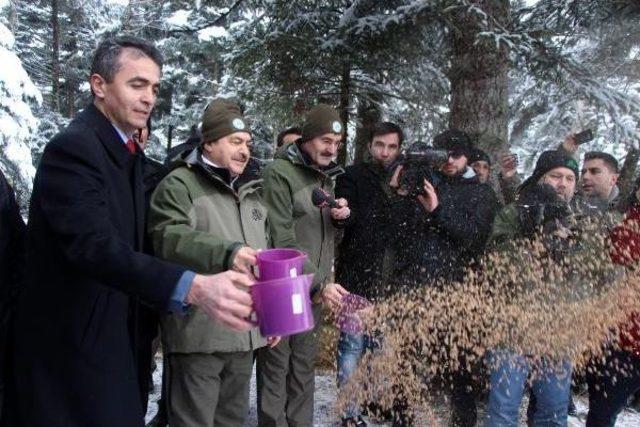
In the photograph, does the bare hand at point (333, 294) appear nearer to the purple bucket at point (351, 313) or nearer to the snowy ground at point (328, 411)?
the purple bucket at point (351, 313)

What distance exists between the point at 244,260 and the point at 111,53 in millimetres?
955

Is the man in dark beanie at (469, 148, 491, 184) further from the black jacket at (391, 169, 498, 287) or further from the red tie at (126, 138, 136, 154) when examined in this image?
the red tie at (126, 138, 136, 154)

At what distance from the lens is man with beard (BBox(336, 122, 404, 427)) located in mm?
4332

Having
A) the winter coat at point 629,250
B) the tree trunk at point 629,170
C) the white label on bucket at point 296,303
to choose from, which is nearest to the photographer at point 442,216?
the winter coat at point 629,250

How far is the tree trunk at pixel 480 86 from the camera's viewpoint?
219 inches

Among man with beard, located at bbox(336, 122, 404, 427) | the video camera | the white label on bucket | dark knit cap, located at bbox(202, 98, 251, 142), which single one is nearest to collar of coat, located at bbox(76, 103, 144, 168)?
the white label on bucket

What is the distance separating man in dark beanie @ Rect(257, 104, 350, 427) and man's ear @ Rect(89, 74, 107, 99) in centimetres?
173

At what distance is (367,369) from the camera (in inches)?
174

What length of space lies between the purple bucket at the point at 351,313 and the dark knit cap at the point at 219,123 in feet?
3.88

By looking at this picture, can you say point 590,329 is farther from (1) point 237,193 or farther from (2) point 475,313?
(1) point 237,193

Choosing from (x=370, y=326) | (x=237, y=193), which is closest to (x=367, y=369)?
(x=370, y=326)

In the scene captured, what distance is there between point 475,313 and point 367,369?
1017 mm

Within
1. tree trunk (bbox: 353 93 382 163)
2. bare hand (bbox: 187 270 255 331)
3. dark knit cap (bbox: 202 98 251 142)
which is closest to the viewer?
bare hand (bbox: 187 270 255 331)

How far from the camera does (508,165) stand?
18.2 ft
